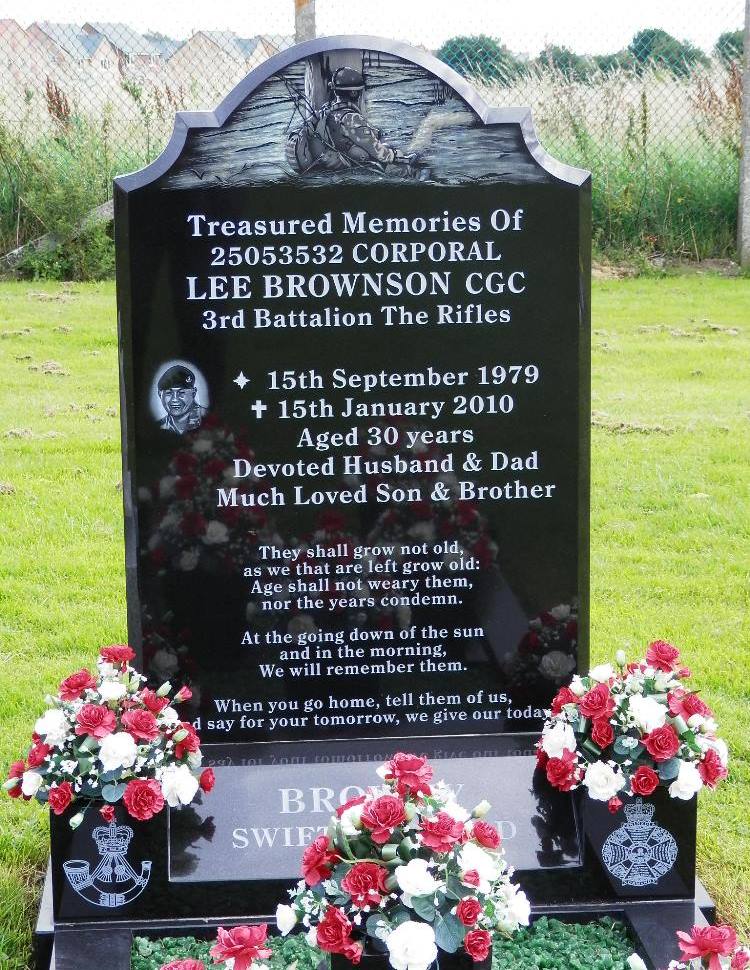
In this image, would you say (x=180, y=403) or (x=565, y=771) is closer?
(x=565, y=771)

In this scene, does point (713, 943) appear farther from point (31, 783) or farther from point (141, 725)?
point (31, 783)

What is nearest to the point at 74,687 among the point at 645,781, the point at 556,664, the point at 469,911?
the point at 469,911

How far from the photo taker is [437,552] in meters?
3.37

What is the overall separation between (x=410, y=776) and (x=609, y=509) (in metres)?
3.67

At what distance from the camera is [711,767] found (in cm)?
301

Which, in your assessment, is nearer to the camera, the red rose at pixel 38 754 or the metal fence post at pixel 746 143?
the red rose at pixel 38 754

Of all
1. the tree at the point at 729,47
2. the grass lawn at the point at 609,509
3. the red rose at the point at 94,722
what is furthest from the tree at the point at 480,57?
the red rose at the point at 94,722

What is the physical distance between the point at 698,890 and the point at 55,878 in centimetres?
162

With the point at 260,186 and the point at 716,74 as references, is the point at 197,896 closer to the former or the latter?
the point at 260,186

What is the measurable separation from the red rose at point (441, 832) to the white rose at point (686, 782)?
743 mm

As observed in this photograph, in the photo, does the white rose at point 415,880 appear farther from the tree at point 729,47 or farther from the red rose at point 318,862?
the tree at point 729,47

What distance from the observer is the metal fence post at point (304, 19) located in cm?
744

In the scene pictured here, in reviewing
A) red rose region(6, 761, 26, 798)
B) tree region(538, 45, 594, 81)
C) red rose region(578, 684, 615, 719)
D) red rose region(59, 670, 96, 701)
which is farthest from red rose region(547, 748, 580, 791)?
tree region(538, 45, 594, 81)

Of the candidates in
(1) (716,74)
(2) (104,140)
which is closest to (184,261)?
(2) (104,140)
